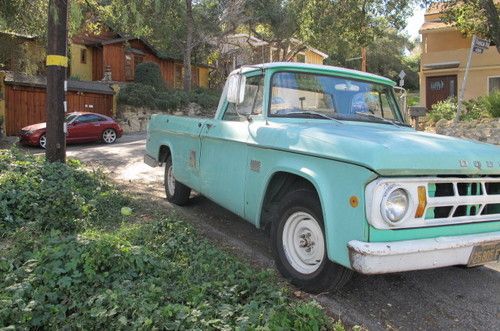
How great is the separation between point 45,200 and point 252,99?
2.80 meters

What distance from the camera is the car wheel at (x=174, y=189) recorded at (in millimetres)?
7203

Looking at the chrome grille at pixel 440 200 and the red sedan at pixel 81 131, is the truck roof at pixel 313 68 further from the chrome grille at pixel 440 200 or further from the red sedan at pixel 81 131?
the red sedan at pixel 81 131

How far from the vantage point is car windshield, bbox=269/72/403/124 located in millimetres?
4961

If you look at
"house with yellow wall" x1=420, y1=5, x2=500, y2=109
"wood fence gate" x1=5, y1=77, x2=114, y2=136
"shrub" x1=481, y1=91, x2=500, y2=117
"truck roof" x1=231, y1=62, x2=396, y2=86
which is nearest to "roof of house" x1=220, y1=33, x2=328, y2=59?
"house with yellow wall" x1=420, y1=5, x2=500, y2=109

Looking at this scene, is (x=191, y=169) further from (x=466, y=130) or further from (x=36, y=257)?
(x=466, y=130)

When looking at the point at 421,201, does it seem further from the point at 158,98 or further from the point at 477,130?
the point at 158,98

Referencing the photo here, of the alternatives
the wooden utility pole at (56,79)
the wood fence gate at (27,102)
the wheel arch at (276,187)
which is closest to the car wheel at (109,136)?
the wood fence gate at (27,102)

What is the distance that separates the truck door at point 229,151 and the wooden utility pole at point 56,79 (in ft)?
12.4

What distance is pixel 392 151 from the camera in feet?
11.1

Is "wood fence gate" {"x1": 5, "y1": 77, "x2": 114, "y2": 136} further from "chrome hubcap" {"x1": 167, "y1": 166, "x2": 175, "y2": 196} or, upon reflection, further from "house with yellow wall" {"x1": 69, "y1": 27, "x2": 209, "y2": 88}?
"chrome hubcap" {"x1": 167, "y1": 166, "x2": 175, "y2": 196}

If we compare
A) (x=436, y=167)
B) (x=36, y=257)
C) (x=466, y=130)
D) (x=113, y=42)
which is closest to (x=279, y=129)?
(x=436, y=167)

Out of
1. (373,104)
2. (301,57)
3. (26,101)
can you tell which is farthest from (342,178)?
(301,57)

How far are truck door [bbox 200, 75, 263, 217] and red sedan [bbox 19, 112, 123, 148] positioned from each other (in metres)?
13.9

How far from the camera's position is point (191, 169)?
6.25 metres
